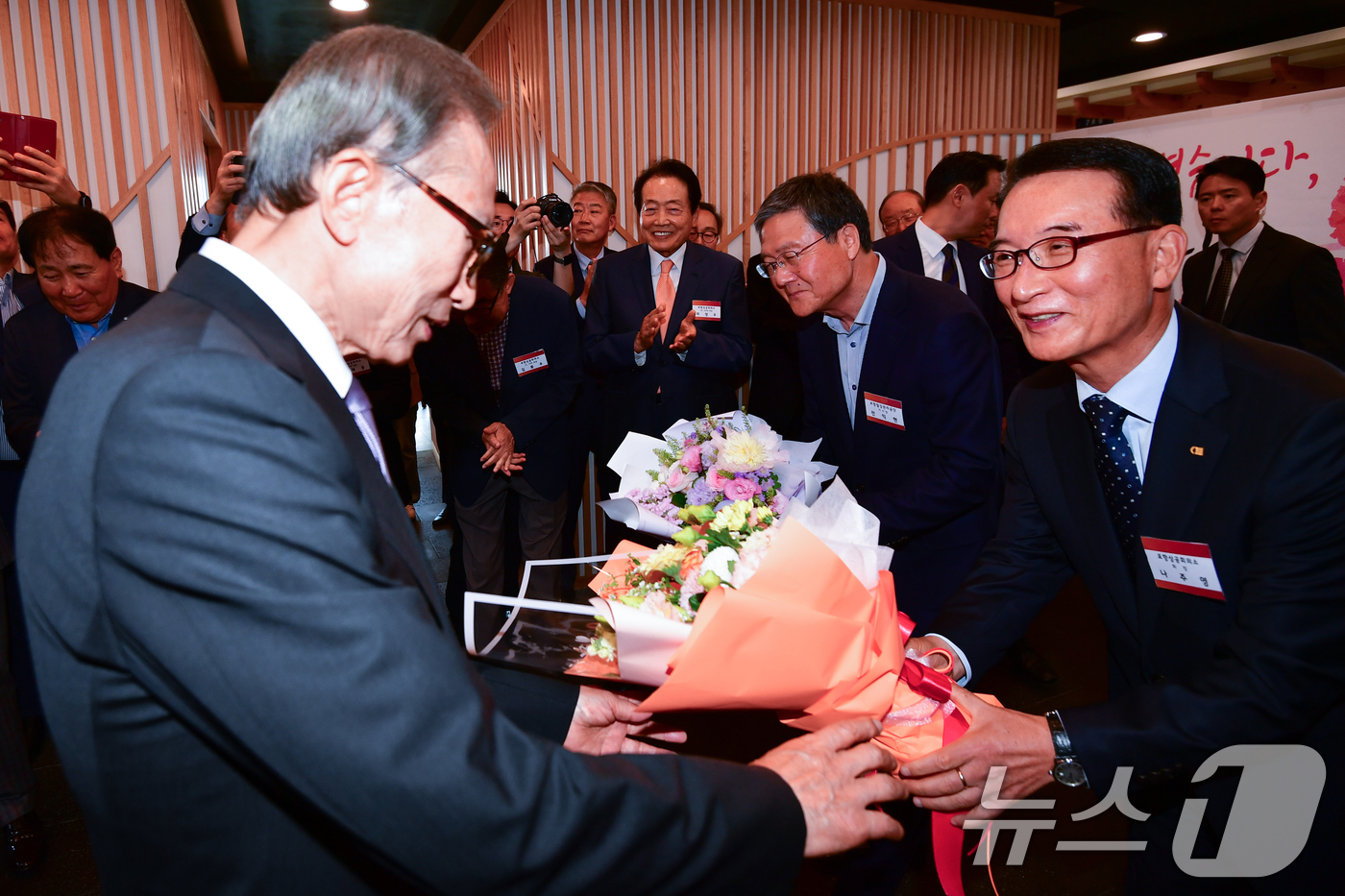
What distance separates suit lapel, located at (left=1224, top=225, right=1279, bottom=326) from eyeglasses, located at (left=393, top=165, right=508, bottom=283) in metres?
4.79

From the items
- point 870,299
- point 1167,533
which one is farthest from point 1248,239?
point 1167,533

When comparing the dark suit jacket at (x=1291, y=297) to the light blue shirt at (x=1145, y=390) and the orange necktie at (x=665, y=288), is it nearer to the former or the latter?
the orange necktie at (x=665, y=288)

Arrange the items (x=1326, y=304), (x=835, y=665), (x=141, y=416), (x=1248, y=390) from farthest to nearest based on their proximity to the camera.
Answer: (x=1326, y=304)
(x=1248, y=390)
(x=835, y=665)
(x=141, y=416)

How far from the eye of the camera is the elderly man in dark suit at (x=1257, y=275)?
414cm

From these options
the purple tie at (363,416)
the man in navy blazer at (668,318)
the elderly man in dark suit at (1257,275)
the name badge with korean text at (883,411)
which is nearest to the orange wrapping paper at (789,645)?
the purple tie at (363,416)

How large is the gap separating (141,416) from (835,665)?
0.89m

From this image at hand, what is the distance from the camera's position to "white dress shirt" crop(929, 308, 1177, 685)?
4.53ft

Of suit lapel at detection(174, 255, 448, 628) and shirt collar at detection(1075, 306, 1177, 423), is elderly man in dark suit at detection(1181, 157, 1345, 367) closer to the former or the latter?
shirt collar at detection(1075, 306, 1177, 423)

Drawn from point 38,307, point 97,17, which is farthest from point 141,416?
point 97,17

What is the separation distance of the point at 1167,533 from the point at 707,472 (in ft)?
2.65

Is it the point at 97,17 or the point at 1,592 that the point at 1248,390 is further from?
the point at 97,17

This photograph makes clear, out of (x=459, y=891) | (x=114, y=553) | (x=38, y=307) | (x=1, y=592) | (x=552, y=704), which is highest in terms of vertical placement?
(x=38, y=307)

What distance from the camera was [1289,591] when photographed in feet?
3.78

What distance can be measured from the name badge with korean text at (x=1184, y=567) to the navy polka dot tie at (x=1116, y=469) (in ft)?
0.22
